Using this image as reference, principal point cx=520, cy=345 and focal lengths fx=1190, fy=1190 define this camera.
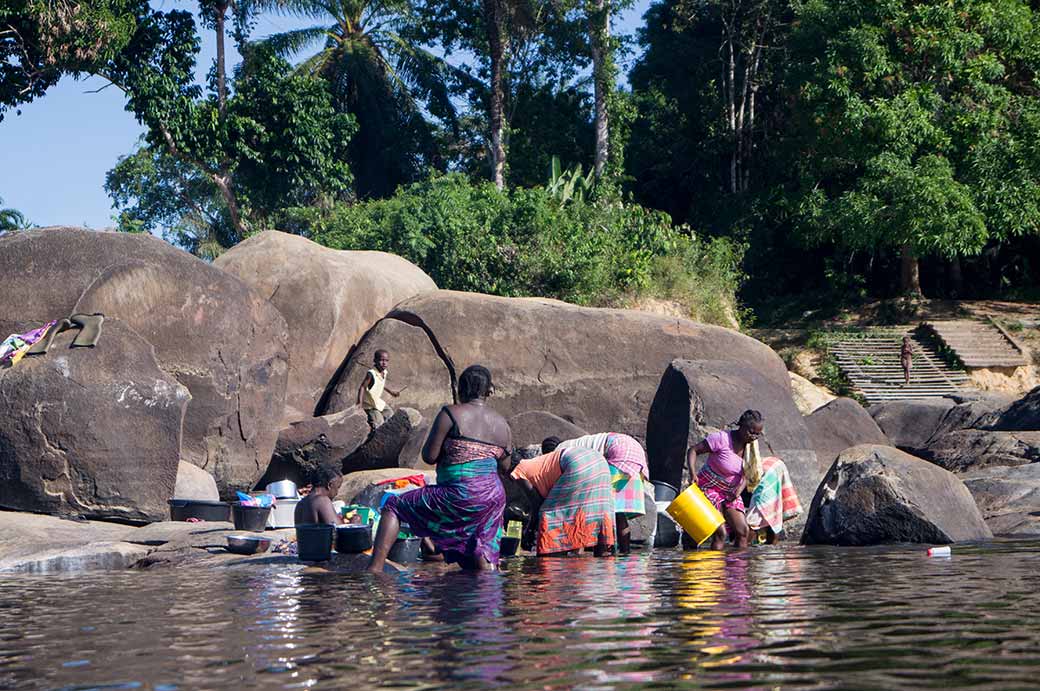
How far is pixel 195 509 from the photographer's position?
10.7 meters

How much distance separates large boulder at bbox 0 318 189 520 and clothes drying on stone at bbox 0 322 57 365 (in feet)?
1.20

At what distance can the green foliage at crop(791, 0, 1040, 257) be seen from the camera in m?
25.0

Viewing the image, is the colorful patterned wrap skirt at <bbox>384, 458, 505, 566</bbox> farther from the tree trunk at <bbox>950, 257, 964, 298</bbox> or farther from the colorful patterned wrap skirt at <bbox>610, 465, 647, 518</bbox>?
the tree trunk at <bbox>950, 257, 964, 298</bbox>

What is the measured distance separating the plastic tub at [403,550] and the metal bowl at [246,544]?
1.27m

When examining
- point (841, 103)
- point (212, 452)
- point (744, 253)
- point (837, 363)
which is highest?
point (841, 103)

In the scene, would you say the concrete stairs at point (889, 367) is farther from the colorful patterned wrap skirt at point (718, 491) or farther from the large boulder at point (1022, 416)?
the colorful patterned wrap skirt at point (718, 491)

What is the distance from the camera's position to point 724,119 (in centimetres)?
3219

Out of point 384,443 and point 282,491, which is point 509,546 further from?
point 384,443

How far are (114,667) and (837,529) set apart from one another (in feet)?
23.1

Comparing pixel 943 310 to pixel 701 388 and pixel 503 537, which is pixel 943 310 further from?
pixel 503 537

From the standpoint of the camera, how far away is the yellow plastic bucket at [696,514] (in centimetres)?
995

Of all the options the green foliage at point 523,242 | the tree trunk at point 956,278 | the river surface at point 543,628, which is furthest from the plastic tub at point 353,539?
the tree trunk at point 956,278

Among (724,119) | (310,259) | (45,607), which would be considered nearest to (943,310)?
(724,119)

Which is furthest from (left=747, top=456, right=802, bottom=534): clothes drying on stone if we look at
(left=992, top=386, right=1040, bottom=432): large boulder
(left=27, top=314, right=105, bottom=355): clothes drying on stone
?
(left=992, top=386, right=1040, bottom=432): large boulder
